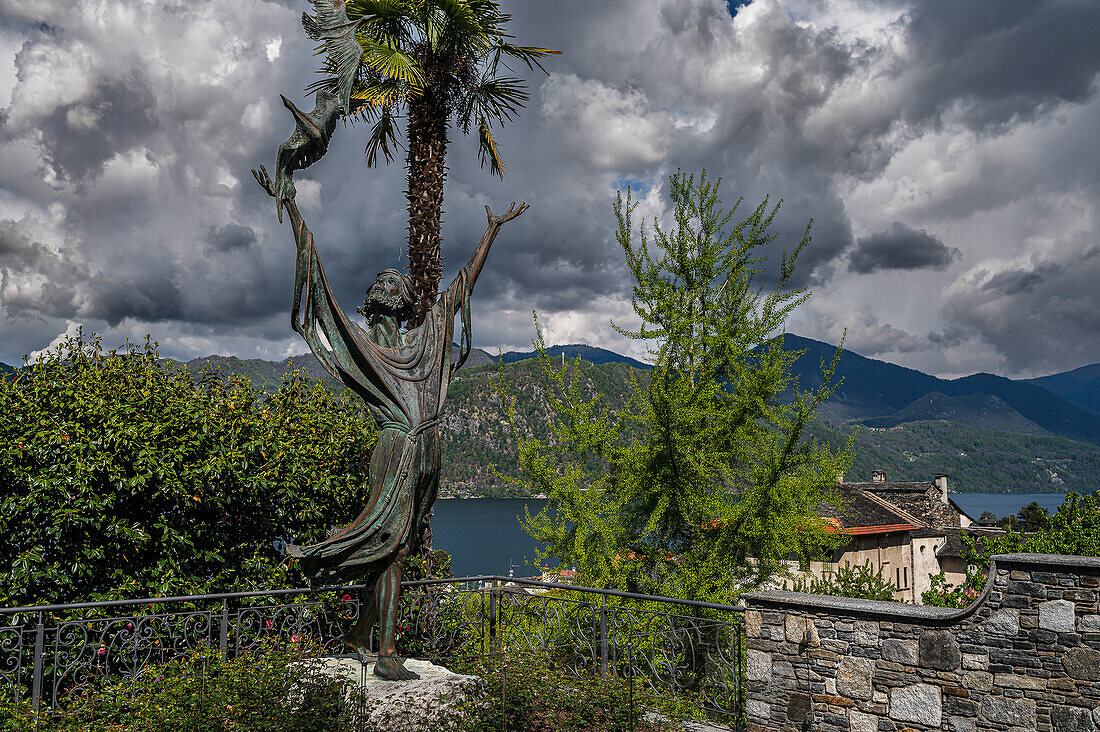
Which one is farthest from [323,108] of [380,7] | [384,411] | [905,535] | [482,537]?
[482,537]

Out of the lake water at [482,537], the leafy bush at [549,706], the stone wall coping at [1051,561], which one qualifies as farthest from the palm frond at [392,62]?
the lake water at [482,537]

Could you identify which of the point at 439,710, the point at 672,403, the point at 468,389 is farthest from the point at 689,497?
the point at 468,389

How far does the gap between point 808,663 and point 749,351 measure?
13.1 feet

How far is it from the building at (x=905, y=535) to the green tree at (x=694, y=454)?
11304mm

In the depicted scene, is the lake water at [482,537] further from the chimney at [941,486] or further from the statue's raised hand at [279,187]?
the statue's raised hand at [279,187]

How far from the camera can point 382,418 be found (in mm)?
5980

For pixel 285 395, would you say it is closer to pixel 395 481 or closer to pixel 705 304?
pixel 395 481

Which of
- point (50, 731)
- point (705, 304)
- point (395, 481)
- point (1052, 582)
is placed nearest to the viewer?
point (50, 731)

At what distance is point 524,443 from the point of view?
9.01m

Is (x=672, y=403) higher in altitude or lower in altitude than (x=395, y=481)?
higher

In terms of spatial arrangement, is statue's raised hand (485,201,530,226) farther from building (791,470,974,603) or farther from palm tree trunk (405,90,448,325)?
building (791,470,974,603)

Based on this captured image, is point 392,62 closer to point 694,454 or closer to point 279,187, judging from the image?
point 279,187

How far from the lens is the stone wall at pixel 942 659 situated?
14.6ft

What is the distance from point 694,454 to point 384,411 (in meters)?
4.01
